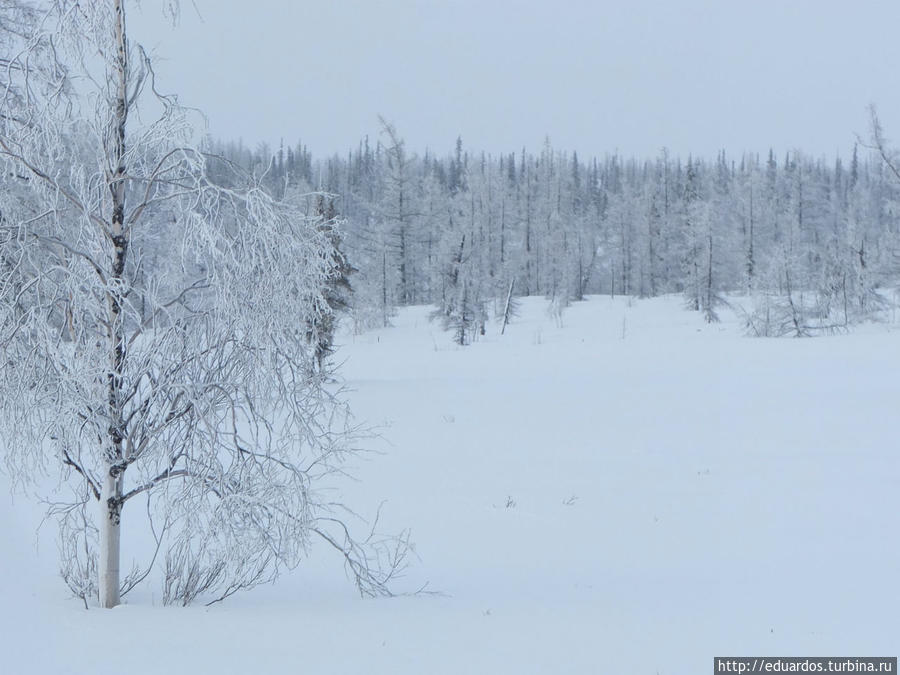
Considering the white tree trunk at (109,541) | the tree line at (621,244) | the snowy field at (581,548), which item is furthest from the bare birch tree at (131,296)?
the tree line at (621,244)

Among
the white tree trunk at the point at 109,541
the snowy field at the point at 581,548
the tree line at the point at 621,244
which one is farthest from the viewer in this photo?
the tree line at the point at 621,244

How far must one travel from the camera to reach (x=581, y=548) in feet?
27.5

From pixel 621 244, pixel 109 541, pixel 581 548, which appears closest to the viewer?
pixel 109 541

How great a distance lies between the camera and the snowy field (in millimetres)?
5051

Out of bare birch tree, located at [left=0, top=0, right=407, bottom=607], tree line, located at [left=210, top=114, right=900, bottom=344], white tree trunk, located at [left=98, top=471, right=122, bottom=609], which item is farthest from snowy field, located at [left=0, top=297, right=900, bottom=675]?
tree line, located at [left=210, top=114, right=900, bottom=344]

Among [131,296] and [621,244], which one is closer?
[131,296]

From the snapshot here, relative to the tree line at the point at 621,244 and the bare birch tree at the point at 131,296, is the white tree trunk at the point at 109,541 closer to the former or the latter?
the bare birch tree at the point at 131,296

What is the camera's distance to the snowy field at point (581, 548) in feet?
16.6

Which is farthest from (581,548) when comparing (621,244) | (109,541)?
(621,244)

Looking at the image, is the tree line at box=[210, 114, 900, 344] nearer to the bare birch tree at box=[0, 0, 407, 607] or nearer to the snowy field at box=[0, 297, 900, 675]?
the snowy field at box=[0, 297, 900, 675]

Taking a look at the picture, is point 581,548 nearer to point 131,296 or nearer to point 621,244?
point 131,296

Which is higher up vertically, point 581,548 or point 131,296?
point 131,296

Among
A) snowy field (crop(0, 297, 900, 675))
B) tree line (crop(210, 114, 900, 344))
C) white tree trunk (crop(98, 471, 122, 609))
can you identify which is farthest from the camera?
tree line (crop(210, 114, 900, 344))

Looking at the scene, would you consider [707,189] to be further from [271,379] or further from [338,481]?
[271,379]
